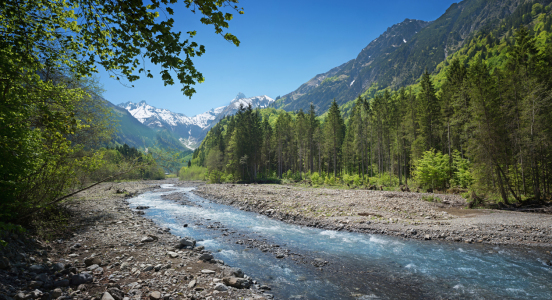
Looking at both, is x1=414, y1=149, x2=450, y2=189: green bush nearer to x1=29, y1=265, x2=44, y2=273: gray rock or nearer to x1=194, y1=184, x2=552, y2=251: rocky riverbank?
x1=194, y1=184, x2=552, y2=251: rocky riverbank

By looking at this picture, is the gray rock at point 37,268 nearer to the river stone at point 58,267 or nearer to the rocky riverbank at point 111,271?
the rocky riverbank at point 111,271

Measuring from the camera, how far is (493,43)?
9388 centimetres

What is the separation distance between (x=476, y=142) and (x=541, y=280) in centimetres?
1434

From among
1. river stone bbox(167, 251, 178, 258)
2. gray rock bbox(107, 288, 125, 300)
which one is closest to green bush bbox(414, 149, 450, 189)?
river stone bbox(167, 251, 178, 258)

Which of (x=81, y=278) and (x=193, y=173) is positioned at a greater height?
(x=81, y=278)

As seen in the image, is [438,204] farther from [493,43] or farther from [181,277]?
[493,43]

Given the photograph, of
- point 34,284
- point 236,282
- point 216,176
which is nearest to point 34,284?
point 34,284

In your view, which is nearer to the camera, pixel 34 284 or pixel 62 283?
pixel 34 284

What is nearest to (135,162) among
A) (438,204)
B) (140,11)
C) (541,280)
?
(140,11)

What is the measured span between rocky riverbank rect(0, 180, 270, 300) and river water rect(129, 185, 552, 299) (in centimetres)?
147

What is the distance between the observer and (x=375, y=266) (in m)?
8.23

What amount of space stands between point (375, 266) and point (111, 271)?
8.66m

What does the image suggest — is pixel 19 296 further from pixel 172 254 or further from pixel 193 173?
pixel 193 173

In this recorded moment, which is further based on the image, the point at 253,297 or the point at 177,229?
the point at 177,229
